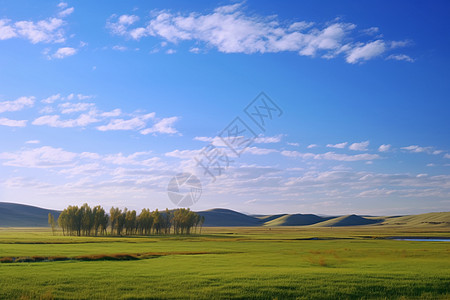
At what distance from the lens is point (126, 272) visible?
3488cm

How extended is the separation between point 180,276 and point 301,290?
36.3ft

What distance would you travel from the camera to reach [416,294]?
28078 millimetres

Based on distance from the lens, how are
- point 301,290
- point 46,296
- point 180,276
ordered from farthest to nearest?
1. point 180,276
2. point 301,290
3. point 46,296

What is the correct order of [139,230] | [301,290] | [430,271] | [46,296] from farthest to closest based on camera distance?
[139,230], [430,271], [301,290], [46,296]

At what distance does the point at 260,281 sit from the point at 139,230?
135078 mm

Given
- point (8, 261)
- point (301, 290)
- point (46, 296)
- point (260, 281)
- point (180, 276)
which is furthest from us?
point (8, 261)

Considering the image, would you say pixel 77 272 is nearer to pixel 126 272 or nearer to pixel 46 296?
pixel 126 272

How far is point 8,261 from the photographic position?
142 feet

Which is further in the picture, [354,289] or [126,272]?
[126,272]

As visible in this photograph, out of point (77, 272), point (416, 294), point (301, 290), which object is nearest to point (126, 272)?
point (77, 272)

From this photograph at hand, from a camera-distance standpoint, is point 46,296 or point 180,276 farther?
point 180,276

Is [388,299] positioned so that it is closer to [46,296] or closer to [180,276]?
[180,276]

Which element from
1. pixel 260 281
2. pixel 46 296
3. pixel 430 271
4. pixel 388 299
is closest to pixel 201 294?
pixel 260 281

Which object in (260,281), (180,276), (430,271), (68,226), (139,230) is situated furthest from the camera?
(139,230)
